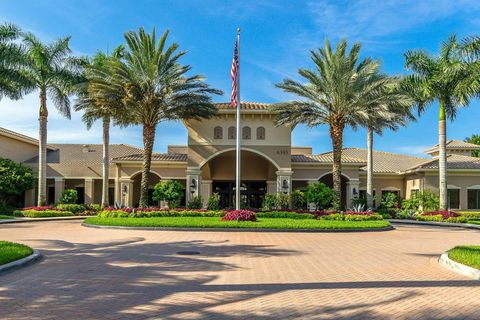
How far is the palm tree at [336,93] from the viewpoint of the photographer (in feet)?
89.7

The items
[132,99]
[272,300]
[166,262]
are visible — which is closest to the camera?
[272,300]

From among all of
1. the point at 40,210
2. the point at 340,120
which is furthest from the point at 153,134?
the point at 340,120

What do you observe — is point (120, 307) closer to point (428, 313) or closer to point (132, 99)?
point (428, 313)

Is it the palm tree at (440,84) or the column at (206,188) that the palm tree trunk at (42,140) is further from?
the palm tree at (440,84)

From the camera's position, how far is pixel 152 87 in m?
28.3

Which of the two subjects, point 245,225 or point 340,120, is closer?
point 245,225

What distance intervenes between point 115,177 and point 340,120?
802 inches

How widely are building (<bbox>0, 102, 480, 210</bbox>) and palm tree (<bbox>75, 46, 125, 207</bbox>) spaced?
11.0 feet

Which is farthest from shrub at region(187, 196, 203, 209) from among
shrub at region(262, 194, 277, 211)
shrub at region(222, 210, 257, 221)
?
shrub at region(222, 210, 257, 221)

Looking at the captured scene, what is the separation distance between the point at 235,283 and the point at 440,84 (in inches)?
1020

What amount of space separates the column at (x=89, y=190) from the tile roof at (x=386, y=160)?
70.5 feet

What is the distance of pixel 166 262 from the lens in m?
11.3

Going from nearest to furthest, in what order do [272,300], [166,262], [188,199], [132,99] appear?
[272,300] → [166,262] → [132,99] → [188,199]

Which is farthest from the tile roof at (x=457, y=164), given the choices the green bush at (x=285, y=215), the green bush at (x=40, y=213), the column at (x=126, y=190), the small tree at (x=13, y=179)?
the small tree at (x=13, y=179)
